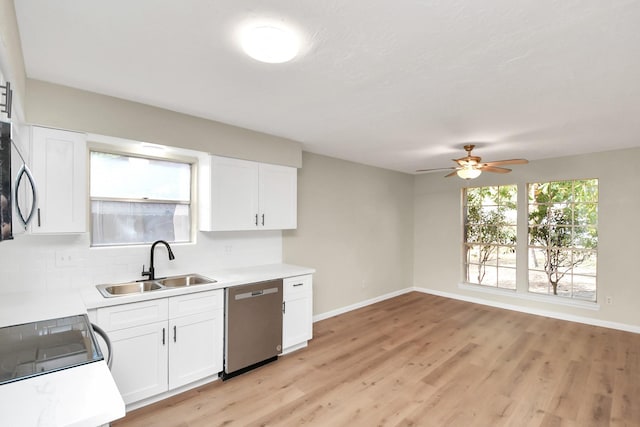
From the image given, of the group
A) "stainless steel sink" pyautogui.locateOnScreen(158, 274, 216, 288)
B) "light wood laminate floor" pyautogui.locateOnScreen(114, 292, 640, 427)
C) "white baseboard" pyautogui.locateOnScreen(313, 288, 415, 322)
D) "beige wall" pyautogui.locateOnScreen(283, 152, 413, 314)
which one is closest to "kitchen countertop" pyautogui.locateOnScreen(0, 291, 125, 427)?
"light wood laminate floor" pyautogui.locateOnScreen(114, 292, 640, 427)

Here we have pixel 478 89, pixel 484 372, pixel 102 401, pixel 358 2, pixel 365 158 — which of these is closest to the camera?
pixel 102 401

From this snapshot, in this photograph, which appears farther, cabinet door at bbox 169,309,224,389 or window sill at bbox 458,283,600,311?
window sill at bbox 458,283,600,311

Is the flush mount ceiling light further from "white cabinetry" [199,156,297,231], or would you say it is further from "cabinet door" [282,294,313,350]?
"cabinet door" [282,294,313,350]

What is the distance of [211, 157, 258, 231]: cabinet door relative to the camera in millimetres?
3150

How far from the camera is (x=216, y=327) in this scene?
9.23 feet

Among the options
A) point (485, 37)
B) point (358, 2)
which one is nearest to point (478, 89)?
point (485, 37)

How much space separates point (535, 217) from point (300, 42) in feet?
16.7

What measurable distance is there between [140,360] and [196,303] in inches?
22.1

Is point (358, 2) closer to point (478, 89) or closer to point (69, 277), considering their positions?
point (478, 89)

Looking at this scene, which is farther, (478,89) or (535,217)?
(535,217)

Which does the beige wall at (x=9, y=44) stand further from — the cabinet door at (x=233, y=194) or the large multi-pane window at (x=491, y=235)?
the large multi-pane window at (x=491, y=235)

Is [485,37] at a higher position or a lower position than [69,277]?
higher

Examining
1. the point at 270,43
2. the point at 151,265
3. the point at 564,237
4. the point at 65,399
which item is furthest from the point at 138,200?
the point at 564,237

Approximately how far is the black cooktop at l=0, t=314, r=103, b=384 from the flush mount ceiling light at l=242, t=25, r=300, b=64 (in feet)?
5.41
